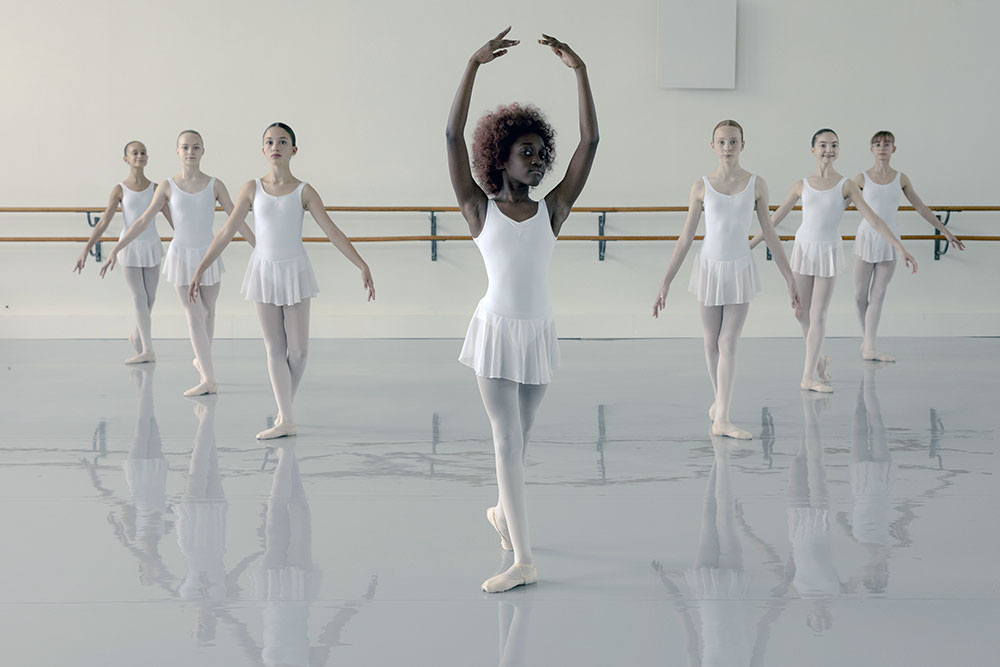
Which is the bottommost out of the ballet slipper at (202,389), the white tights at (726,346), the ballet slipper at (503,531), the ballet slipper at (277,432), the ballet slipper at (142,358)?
the ballet slipper at (503,531)

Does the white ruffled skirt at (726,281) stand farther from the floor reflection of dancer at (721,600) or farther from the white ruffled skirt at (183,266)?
the white ruffled skirt at (183,266)

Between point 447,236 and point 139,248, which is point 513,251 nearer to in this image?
point 139,248

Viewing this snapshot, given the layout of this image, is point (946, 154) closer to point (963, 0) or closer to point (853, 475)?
point (963, 0)

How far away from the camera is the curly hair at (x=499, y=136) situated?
249 cm

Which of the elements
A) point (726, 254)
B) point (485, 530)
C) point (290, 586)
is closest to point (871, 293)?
point (726, 254)

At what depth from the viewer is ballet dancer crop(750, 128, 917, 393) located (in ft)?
16.7

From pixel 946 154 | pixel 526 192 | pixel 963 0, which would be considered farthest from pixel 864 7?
pixel 526 192

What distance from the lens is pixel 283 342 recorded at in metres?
4.20

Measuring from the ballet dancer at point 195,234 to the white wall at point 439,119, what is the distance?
2.66 m

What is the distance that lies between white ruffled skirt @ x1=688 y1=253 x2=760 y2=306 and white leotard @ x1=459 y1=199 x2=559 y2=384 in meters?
1.72

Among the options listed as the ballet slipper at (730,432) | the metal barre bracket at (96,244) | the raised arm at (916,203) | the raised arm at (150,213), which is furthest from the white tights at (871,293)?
the metal barre bracket at (96,244)

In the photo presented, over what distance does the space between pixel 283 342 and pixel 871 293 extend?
3.90 m

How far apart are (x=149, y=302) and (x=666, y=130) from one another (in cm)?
411

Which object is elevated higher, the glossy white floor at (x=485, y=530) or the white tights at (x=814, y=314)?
the white tights at (x=814, y=314)
